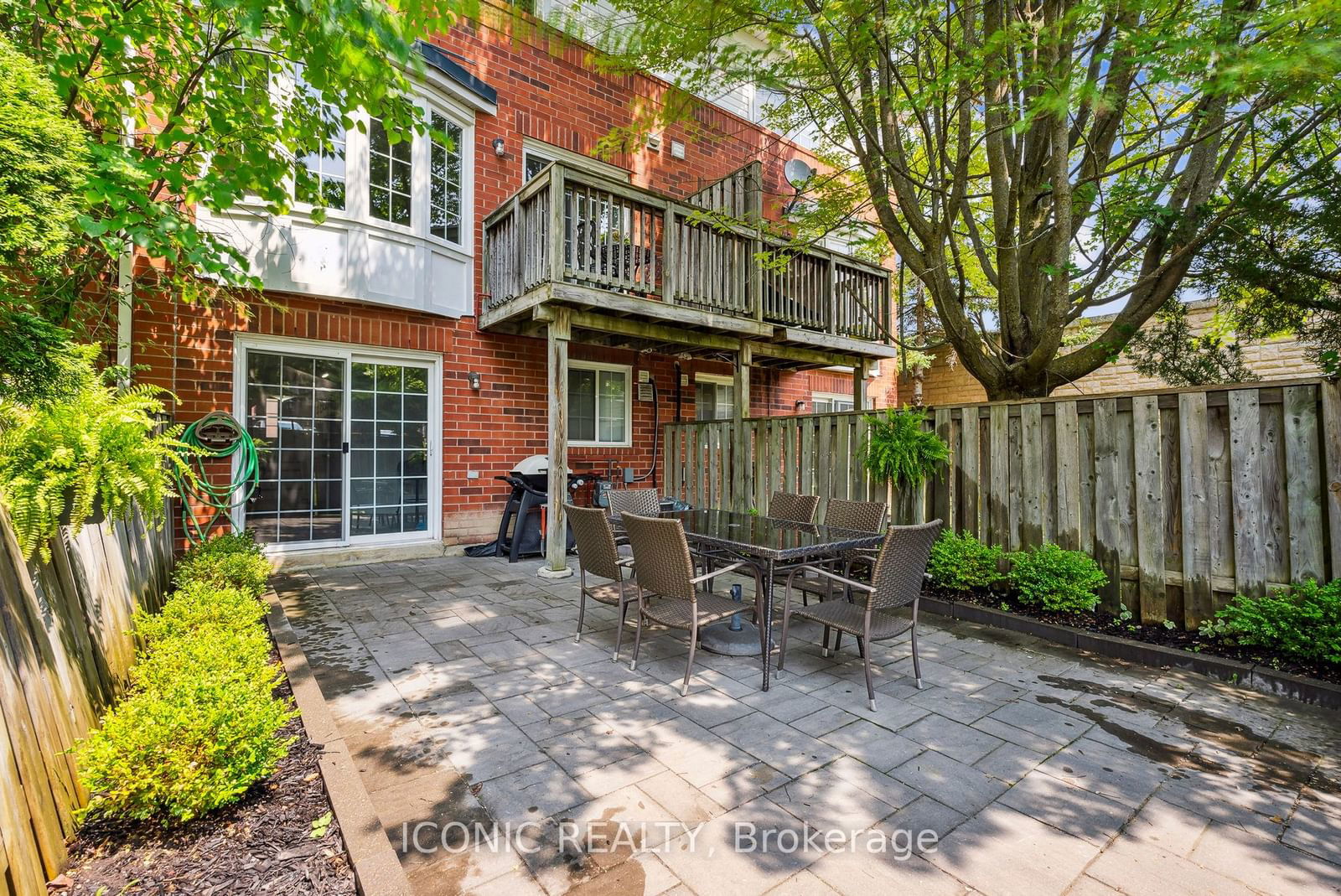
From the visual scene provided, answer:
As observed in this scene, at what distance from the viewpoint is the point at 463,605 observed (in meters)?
4.57

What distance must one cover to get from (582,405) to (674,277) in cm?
252

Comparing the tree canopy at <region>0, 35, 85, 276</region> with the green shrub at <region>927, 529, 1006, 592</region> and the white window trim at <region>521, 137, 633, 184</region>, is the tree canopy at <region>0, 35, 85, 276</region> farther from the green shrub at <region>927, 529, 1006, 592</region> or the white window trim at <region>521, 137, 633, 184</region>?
the white window trim at <region>521, 137, 633, 184</region>

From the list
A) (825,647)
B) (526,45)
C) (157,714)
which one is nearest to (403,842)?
(157,714)

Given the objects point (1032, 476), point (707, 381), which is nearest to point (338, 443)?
point (707, 381)

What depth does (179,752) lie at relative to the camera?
5.63 ft

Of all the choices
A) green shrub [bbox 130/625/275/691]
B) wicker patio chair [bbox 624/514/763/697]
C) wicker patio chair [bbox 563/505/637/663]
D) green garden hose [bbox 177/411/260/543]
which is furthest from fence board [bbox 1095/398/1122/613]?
green garden hose [bbox 177/411/260/543]

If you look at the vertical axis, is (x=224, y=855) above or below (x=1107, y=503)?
below

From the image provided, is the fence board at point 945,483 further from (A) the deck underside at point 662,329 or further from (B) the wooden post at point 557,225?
(B) the wooden post at point 557,225

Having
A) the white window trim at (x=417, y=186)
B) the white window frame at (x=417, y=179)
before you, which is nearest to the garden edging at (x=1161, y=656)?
the white window trim at (x=417, y=186)

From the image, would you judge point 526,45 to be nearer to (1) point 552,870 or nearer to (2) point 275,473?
(2) point 275,473

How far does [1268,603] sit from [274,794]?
4.94 metres

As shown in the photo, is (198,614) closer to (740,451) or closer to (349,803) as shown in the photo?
(349,803)

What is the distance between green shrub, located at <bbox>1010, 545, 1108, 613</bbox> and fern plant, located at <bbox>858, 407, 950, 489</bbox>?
1.04 m

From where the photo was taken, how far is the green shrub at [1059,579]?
396 centimetres
